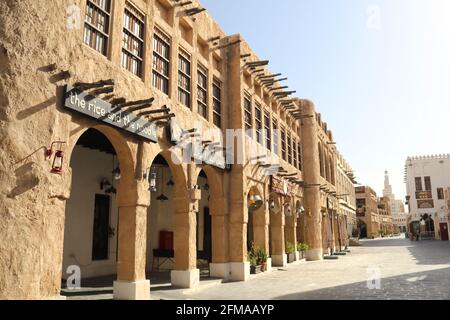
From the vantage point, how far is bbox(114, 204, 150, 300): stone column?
30.1 ft

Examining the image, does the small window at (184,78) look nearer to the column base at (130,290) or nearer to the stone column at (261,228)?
the column base at (130,290)

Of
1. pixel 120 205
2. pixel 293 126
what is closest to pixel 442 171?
pixel 293 126

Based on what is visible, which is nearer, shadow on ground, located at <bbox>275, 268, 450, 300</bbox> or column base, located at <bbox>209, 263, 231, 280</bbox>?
shadow on ground, located at <bbox>275, 268, 450, 300</bbox>

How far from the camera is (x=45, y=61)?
23.7ft

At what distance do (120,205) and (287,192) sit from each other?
1316cm

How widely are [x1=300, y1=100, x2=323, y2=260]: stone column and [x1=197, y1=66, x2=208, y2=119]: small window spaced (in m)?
13.2

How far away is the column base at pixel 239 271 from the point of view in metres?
14.3

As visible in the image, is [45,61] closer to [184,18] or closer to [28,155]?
[28,155]

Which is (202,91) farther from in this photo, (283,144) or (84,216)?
(283,144)

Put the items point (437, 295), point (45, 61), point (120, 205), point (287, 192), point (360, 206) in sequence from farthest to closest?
point (360, 206)
point (287, 192)
point (437, 295)
point (120, 205)
point (45, 61)

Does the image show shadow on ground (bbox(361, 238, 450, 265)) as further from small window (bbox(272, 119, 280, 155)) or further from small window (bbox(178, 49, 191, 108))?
small window (bbox(178, 49, 191, 108))

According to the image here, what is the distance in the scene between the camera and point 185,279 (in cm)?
1161

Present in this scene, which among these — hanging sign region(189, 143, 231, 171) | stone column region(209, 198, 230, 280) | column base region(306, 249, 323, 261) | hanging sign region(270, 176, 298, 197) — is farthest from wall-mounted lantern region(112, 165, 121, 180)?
column base region(306, 249, 323, 261)

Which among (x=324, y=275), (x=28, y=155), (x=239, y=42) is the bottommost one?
(x=324, y=275)
